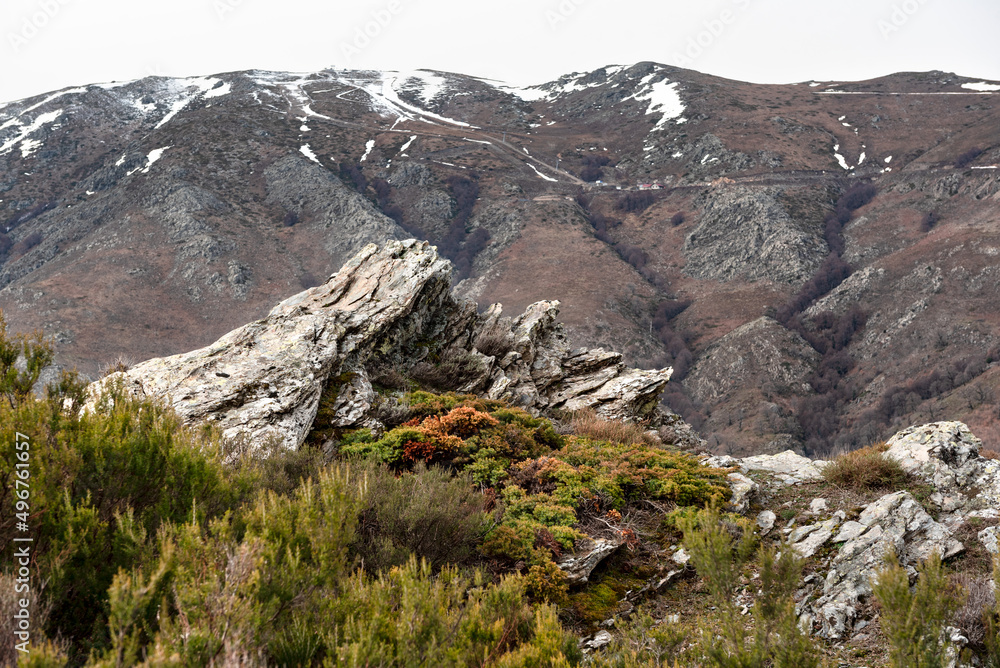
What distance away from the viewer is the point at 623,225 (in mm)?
89125

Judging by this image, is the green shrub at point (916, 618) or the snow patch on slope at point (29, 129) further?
the snow patch on slope at point (29, 129)

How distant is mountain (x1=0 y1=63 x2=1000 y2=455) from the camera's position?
54219mm

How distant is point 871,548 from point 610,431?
20.4ft

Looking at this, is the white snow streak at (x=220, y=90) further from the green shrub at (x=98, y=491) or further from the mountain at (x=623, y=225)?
the green shrub at (x=98, y=491)

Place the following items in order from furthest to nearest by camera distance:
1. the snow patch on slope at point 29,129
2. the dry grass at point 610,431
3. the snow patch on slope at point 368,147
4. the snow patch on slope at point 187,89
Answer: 1. the snow patch on slope at point 187,89
2. the snow patch on slope at point 29,129
3. the snow patch on slope at point 368,147
4. the dry grass at point 610,431

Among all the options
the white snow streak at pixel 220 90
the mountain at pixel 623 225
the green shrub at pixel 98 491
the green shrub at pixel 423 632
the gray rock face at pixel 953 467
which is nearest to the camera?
the green shrub at pixel 423 632

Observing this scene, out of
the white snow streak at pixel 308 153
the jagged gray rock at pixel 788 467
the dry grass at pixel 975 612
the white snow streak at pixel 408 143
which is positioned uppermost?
the white snow streak at pixel 408 143

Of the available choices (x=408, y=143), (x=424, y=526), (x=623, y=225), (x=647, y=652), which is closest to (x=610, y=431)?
(x=424, y=526)

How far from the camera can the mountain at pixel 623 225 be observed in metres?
54.2

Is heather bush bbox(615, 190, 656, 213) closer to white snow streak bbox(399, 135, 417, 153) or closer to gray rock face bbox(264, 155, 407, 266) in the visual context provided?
gray rock face bbox(264, 155, 407, 266)

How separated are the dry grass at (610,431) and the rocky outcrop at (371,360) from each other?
207cm

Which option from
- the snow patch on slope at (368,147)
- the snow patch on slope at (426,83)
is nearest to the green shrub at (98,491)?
the snow patch on slope at (368,147)

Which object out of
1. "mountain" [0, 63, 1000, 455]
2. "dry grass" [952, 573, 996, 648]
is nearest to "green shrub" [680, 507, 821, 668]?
"dry grass" [952, 573, 996, 648]

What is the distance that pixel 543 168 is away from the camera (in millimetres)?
106312
